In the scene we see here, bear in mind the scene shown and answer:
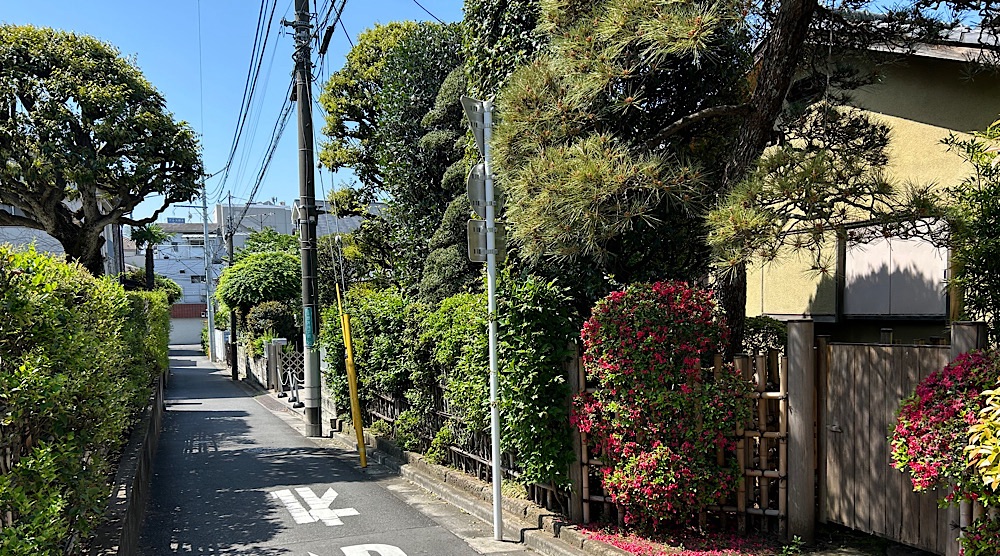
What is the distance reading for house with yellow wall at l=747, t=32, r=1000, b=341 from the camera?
7.73 metres

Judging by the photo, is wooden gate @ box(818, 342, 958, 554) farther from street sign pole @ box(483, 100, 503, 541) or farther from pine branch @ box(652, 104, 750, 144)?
street sign pole @ box(483, 100, 503, 541)

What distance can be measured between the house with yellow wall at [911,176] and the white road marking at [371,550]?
16.2 feet

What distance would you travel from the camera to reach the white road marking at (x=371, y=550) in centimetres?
632

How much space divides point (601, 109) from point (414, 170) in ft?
36.7

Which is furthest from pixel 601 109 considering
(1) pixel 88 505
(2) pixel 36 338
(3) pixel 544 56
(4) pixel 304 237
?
(4) pixel 304 237

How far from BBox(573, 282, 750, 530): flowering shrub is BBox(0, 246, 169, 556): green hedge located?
3.77 metres

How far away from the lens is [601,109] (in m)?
6.00

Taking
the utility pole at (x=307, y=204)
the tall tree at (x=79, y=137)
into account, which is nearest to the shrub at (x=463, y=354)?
Answer: the utility pole at (x=307, y=204)

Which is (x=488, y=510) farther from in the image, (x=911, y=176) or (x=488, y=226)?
(x=911, y=176)

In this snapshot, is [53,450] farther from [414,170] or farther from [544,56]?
[414,170]

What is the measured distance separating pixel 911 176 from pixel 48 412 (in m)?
9.04

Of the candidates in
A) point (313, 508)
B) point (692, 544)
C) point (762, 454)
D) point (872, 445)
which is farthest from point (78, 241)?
point (872, 445)

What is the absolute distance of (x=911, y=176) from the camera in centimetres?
856

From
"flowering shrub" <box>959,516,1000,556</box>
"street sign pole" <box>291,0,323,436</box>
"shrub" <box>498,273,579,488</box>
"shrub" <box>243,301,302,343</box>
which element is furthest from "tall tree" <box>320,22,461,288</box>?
"flowering shrub" <box>959,516,1000,556</box>
